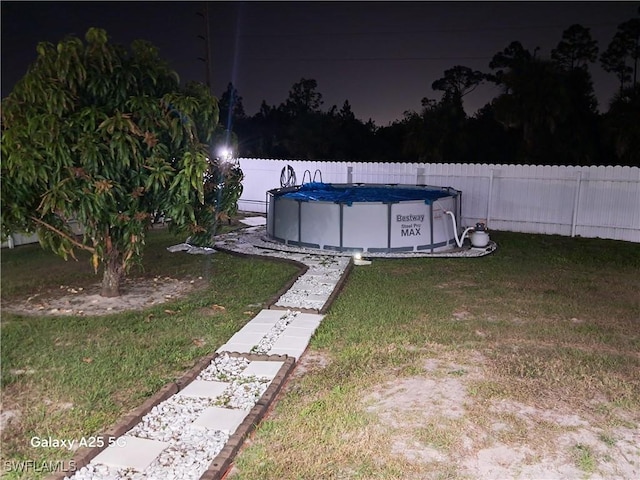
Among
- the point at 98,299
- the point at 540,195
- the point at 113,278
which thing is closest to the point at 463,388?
the point at 113,278

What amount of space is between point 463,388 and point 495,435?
0.78 meters

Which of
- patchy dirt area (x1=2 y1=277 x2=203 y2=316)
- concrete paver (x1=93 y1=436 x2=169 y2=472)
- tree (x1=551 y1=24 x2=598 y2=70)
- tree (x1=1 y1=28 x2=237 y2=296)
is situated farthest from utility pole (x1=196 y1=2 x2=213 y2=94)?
concrete paver (x1=93 y1=436 x2=169 y2=472)

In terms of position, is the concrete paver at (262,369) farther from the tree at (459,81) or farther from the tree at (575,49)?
the tree at (459,81)

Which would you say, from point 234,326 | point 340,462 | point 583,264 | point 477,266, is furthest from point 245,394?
point 583,264

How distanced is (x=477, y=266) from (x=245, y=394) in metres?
6.20

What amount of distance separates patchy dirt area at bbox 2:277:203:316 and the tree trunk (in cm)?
9

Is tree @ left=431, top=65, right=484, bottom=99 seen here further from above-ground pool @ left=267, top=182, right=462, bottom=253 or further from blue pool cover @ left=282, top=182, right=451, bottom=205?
above-ground pool @ left=267, top=182, right=462, bottom=253

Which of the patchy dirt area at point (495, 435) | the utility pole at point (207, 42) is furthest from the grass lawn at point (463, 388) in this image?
the utility pole at point (207, 42)

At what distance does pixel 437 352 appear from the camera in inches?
215

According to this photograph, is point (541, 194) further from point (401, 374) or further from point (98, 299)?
point (98, 299)

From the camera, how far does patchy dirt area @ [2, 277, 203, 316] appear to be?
6828 millimetres

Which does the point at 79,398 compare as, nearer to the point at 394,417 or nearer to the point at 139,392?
the point at 139,392

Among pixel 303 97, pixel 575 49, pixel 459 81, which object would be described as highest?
pixel 575 49

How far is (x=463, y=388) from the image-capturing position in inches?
183
